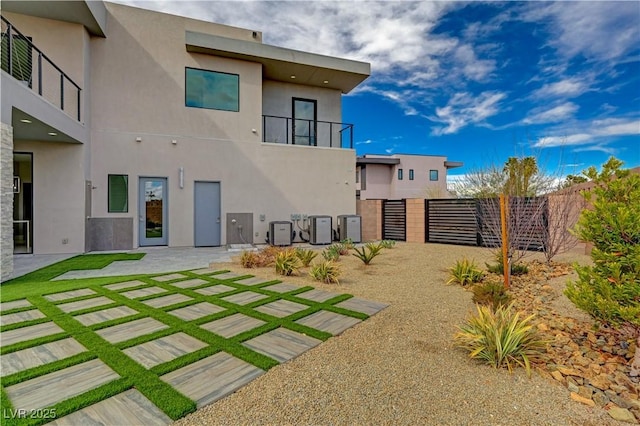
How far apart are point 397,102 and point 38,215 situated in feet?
64.3

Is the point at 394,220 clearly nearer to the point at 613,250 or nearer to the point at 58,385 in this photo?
the point at 613,250

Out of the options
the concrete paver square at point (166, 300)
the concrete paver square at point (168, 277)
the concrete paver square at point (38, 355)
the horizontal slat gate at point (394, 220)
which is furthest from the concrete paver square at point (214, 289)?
the horizontal slat gate at point (394, 220)

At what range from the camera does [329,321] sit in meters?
3.90

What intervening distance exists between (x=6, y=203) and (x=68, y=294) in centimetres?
264

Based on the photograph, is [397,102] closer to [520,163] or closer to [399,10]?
[399,10]

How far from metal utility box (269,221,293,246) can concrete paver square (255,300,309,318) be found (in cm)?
656

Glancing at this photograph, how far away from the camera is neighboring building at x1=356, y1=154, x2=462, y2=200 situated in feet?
87.9

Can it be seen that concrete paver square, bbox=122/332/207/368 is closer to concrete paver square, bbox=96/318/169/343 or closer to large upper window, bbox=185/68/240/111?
concrete paver square, bbox=96/318/169/343

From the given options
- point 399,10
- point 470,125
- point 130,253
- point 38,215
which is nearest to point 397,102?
point 470,125

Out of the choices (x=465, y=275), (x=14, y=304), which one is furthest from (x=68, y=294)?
(x=465, y=275)

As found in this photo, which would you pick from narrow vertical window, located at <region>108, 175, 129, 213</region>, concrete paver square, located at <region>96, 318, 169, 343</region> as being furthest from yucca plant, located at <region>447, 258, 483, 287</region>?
narrow vertical window, located at <region>108, 175, 129, 213</region>

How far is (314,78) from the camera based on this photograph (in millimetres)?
12984

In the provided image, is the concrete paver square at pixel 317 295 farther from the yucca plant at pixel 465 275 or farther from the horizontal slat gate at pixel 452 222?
the horizontal slat gate at pixel 452 222

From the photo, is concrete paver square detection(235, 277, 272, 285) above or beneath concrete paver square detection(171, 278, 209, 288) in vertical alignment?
beneath
